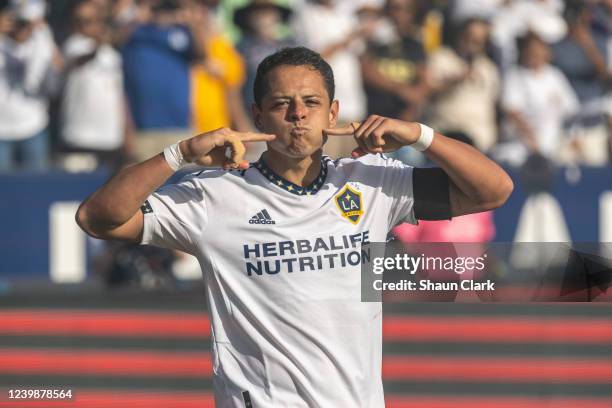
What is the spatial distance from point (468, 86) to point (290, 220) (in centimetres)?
696

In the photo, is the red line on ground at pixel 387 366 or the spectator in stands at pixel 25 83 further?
the spectator in stands at pixel 25 83

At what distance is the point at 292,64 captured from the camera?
9.64 ft

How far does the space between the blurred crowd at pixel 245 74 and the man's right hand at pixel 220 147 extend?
20.4 feet

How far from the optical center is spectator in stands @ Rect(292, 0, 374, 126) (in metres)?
9.48

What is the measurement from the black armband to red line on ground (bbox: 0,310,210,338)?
2388 millimetres

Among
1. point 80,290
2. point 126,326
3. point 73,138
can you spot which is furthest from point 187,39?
point 126,326

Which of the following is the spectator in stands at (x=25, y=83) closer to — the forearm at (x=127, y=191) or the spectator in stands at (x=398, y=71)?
the spectator in stands at (x=398, y=71)

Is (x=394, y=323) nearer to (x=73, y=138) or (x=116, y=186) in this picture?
(x=116, y=186)

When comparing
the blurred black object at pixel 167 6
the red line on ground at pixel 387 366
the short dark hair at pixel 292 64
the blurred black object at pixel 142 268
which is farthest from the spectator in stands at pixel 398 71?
the short dark hair at pixel 292 64

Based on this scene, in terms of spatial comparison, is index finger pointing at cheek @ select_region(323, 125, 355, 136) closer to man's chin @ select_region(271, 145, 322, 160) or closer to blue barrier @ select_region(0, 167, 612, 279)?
man's chin @ select_region(271, 145, 322, 160)

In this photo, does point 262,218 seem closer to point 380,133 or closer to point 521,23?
point 380,133

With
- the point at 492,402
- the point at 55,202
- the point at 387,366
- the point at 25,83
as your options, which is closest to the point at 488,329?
the point at 387,366

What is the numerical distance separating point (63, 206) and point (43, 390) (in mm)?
5087

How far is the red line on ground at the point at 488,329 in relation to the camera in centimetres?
516
